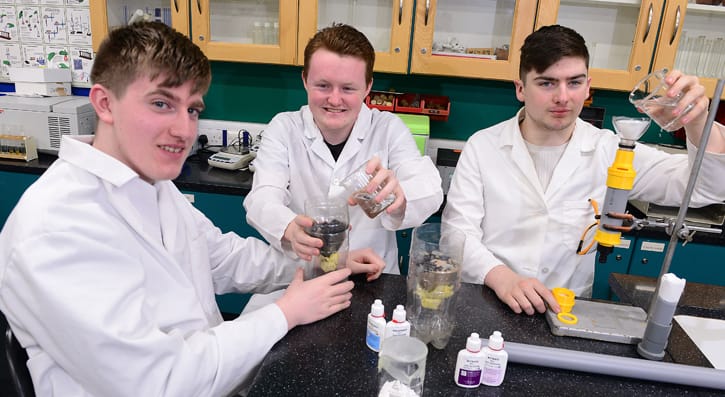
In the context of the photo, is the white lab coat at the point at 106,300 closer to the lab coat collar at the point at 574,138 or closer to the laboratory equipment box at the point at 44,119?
the lab coat collar at the point at 574,138

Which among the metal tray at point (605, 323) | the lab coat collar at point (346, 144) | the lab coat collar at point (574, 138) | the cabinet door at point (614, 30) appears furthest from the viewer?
the cabinet door at point (614, 30)

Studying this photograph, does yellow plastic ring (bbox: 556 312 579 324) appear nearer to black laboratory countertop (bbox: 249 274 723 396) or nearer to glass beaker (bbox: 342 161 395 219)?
black laboratory countertop (bbox: 249 274 723 396)

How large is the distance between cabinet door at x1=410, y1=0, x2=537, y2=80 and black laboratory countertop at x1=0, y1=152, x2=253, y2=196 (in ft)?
3.37

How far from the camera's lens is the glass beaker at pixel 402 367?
0.82 meters

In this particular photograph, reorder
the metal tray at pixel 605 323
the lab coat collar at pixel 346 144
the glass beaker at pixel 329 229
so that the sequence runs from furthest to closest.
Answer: the lab coat collar at pixel 346 144 → the glass beaker at pixel 329 229 → the metal tray at pixel 605 323

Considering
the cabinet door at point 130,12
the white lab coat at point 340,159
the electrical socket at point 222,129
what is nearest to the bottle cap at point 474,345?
the white lab coat at point 340,159

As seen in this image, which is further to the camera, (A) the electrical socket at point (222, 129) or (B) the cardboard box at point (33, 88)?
(A) the electrical socket at point (222, 129)

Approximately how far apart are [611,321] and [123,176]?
1.10 meters

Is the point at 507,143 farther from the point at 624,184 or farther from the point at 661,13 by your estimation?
the point at 661,13

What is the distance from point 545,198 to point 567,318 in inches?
23.5

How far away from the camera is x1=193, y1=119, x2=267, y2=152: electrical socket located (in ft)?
9.76

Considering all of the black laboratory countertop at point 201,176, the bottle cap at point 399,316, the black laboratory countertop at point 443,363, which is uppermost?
the bottle cap at point 399,316

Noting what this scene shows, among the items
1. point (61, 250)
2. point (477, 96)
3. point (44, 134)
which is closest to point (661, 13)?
point (477, 96)

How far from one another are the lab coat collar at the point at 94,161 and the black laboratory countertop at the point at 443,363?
459 mm
